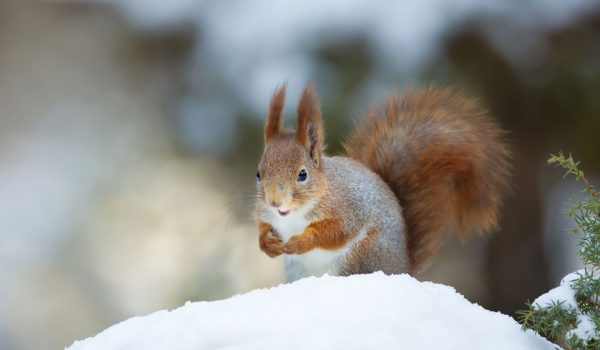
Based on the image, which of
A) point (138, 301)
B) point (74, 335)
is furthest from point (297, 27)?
point (74, 335)

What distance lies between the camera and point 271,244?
148cm

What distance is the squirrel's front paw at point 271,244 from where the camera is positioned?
146 centimetres

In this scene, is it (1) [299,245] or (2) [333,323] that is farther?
(1) [299,245]

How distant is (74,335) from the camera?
105 inches

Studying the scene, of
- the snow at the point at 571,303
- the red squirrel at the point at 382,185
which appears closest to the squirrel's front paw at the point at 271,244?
the red squirrel at the point at 382,185

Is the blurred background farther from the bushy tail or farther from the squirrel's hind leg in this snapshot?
the squirrel's hind leg

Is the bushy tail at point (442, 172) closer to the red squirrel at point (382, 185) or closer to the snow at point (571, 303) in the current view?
the red squirrel at point (382, 185)

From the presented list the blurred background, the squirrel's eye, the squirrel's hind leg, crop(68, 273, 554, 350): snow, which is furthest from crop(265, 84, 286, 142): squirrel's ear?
the blurred background

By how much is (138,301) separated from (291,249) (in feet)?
4.18

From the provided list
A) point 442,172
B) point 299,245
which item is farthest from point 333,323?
point 442,172

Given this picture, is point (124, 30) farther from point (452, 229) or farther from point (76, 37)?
point (452, 229)

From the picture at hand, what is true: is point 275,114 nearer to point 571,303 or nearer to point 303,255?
point 303,255

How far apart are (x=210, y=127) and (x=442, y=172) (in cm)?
107

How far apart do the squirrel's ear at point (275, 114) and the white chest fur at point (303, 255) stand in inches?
6.5
